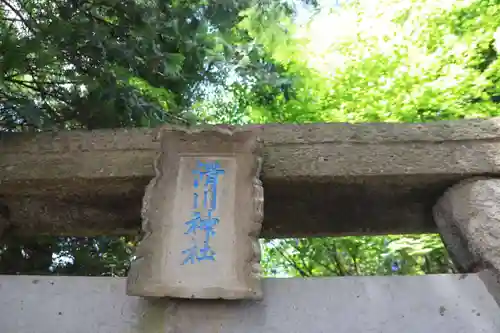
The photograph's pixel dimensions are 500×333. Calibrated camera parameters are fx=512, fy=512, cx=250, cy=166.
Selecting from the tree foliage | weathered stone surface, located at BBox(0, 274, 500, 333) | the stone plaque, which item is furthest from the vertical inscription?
the tree foliage

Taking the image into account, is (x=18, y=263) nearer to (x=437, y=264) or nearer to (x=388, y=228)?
(x=388, y=228)

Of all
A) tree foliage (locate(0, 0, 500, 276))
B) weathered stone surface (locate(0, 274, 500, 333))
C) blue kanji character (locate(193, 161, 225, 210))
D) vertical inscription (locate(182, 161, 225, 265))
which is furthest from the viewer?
tree foliage (locate(0, 0, 500, 276))

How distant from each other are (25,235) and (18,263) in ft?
1.23

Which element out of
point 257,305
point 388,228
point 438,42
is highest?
point 438,42

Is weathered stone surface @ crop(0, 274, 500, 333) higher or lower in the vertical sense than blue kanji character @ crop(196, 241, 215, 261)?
lower

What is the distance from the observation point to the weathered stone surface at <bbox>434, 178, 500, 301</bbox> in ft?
6.93

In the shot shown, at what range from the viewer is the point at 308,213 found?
260 cm

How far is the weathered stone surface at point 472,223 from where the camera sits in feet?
6.93

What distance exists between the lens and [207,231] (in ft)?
6.91

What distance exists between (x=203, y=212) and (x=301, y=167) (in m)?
0.53

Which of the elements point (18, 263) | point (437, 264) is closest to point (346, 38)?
point (437, 264)

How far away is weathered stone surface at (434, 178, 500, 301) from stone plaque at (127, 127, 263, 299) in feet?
2.99

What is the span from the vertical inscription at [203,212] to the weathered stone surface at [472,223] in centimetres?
107

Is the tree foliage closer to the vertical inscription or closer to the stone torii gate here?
the stone torii gate
